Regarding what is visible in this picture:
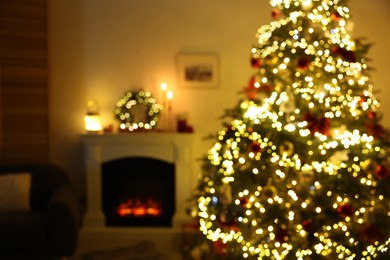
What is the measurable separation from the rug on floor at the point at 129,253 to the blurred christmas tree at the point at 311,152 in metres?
1.20

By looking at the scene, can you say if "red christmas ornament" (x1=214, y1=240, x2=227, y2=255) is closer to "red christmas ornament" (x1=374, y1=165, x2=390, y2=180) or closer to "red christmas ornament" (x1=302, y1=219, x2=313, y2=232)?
"red christmas ornament" (x1=302, y1=219, x2=313, y2=232)

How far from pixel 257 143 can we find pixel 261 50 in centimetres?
70

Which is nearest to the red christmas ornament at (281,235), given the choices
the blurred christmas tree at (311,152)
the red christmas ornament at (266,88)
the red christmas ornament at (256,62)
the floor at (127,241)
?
the blurred christmas tree at (311,152)

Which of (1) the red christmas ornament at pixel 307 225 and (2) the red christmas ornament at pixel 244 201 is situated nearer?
(1) the red christmas ornament at pixel 307 225

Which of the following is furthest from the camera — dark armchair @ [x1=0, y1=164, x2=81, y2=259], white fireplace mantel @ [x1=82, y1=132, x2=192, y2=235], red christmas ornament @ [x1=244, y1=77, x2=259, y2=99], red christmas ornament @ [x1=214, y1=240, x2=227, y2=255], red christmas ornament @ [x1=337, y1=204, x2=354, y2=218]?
white fireplace mantel @ [x1=82, y1=132, x2=192, y2=235]

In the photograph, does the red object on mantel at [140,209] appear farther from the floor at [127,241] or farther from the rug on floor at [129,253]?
the rug on floor at [129,253]

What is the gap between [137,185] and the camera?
5086mm

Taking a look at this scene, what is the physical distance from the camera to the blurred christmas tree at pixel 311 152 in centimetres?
313

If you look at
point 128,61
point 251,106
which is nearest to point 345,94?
point 251,106

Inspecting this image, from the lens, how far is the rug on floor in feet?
14.0

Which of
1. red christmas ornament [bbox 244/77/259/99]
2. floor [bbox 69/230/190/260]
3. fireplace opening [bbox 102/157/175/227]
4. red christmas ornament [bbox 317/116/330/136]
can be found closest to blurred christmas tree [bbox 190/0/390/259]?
red christmas ornament [bbox 317/116/330/136]

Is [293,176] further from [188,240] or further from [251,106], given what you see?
[188,240]

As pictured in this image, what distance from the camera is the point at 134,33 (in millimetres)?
5211

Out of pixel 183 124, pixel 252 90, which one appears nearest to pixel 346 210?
pixel 252 90
